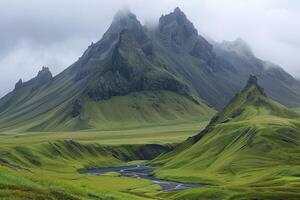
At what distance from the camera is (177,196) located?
159625 mm

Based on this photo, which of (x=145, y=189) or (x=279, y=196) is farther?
(x=145, y=189)

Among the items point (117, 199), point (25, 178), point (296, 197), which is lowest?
point (296, 197)

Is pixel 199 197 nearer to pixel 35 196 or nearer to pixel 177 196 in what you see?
pixel 177 196

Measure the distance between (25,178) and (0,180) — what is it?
6.18m

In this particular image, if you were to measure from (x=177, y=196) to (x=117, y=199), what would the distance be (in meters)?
100

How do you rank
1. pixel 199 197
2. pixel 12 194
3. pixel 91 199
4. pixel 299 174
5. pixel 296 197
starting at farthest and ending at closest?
pixel 299 174, pixel 199 197, pixel 296 197, pixel 91 199, pixel 12 194

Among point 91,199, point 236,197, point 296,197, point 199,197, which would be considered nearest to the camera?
point 91,199

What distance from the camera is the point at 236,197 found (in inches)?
5620

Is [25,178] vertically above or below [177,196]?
above

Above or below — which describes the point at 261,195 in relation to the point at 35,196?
below

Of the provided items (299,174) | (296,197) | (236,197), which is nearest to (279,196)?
(296,197)

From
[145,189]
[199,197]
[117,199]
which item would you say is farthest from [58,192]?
[145,189]

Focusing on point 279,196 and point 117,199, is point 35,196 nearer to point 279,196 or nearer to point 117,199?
point 117,199

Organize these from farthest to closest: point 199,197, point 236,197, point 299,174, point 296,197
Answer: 1. point 299,174
2. point 199,197
3. point 236,197
4. point 296,197
